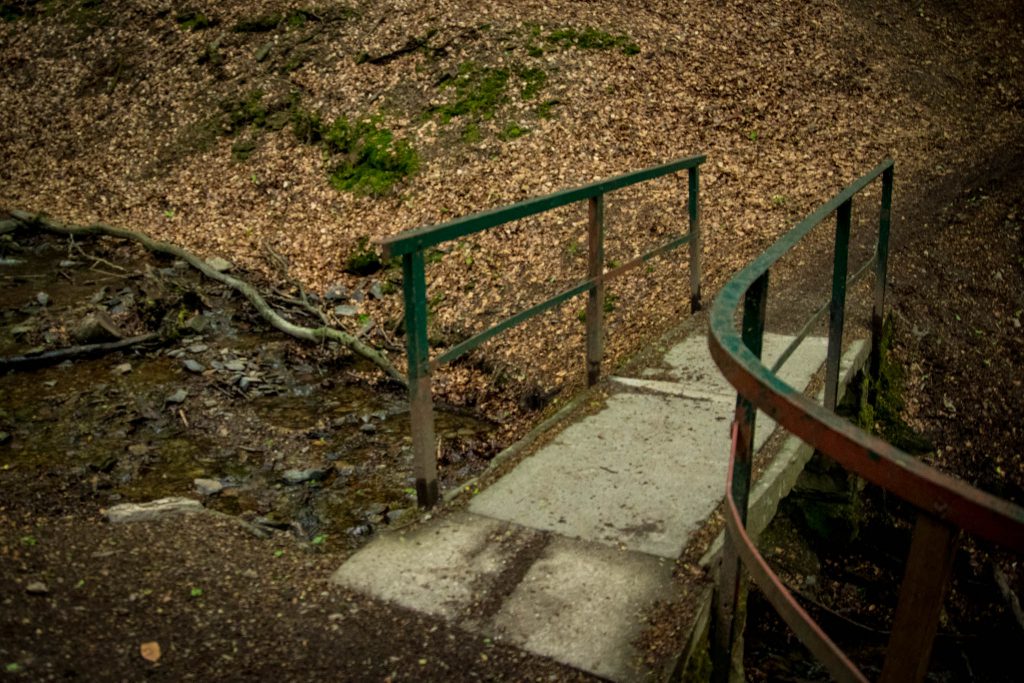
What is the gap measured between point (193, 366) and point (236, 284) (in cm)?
146

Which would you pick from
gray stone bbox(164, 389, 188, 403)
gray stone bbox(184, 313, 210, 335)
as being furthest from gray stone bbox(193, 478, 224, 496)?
gray stone bbox(184, 313, 210, 335)

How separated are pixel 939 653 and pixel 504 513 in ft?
10.8

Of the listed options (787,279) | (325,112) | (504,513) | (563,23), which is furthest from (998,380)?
(325,112)

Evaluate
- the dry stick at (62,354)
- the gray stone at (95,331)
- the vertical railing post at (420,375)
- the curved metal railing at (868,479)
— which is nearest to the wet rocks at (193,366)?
the dry stick at (62,354)

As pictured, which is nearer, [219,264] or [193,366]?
[193,366]

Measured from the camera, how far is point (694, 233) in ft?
19.0

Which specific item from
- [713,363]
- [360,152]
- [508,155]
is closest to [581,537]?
[713,363]

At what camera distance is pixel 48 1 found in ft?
44.1

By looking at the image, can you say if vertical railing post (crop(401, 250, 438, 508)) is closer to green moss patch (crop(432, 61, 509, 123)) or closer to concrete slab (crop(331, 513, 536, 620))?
concrete slab (crop(331, 513, 536, 620))

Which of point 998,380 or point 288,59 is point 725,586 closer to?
point 998,380

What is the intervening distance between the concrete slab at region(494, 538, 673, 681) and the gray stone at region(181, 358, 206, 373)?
469cm

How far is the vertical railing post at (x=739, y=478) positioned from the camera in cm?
217

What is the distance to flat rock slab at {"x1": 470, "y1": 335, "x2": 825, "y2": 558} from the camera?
10.7ft

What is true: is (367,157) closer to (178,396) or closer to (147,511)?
(178,396)
